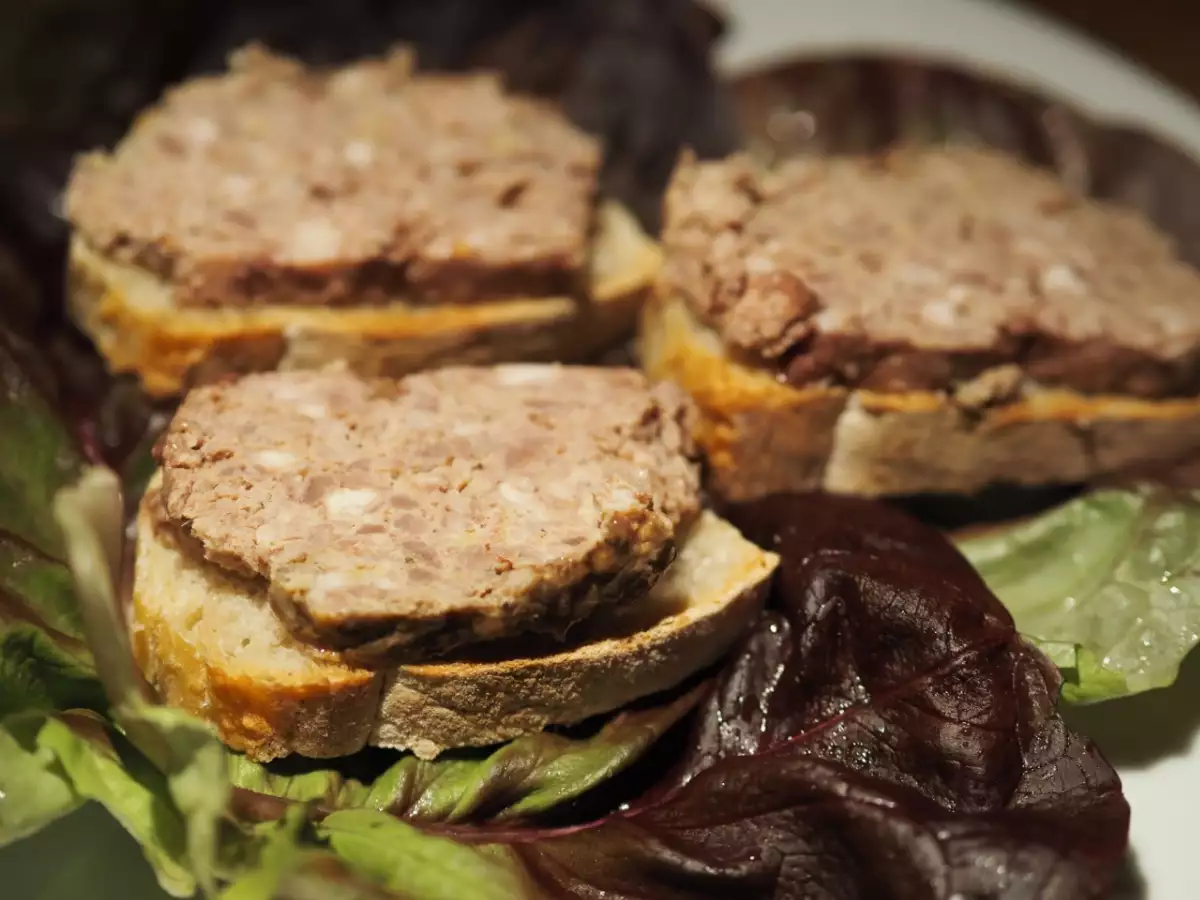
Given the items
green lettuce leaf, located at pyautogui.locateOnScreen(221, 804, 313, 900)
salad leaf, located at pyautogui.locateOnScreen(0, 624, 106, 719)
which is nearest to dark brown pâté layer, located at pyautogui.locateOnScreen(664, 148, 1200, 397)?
green lettuce leaf, located at pyautogui.locateOnScreen(221, 804, 313, 900)

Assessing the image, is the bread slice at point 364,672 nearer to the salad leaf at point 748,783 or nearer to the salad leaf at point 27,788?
the salad leaf at point 748,783

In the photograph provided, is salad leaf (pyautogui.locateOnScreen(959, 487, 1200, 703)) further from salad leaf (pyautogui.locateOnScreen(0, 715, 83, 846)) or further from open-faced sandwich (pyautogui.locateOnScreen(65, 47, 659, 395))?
salad leaf (pyautogui.locateOnScreen(0, 715, 83, 846))

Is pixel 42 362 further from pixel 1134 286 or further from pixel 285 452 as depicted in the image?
pixel 1134 286

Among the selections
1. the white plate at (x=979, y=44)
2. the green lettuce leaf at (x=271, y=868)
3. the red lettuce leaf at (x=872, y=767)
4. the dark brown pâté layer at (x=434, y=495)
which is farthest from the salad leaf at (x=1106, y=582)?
the white plate at (x=979, y=44)

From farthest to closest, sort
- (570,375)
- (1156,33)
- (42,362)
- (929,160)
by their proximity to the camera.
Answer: (1156,33), (929,160), (42,362), (570,375)

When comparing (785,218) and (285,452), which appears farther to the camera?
(785,218)

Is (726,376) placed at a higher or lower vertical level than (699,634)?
higher

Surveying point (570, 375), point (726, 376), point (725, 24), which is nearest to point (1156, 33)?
point (725, 24)
